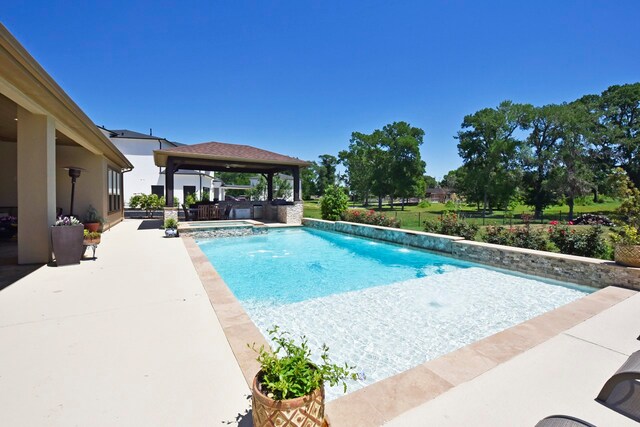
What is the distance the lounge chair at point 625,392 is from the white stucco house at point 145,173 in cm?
2786

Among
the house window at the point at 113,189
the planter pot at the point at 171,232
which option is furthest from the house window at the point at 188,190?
the planter pot at the point at 171,232

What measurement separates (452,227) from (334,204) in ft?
21.8

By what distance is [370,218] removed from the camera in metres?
13.6

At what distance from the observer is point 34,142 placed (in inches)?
228

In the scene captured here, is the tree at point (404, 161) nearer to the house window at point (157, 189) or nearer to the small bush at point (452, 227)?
the house window at point (157, 189)

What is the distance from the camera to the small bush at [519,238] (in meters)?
7.90

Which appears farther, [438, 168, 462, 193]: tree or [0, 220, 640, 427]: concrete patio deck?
[438, 168, 462, 193]: tree

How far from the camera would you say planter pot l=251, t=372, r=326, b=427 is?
1.50m

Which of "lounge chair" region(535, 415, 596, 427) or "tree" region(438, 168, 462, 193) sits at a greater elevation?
"tree" region(438, 168, 462, 193)

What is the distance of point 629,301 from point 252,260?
7867 millimetres

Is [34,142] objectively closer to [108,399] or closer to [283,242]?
[108,399]

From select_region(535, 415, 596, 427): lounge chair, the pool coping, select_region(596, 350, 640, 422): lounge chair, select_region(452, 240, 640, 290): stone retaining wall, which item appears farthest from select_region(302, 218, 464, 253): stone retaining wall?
select_region(535, 415, 596, 427): lounge chair

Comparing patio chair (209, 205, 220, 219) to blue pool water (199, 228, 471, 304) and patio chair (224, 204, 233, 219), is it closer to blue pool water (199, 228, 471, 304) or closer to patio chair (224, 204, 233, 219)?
A: patio chair (224, 204, 233, 219)

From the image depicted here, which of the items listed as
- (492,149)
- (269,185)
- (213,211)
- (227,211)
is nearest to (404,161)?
(492,149)
